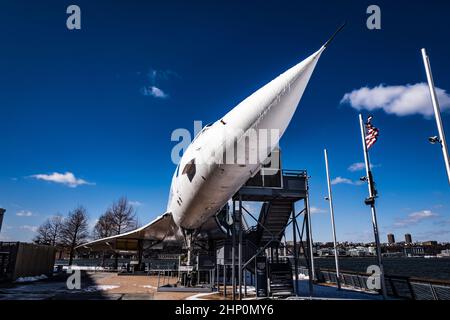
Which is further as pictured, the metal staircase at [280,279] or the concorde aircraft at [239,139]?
the metal staircase at [280,279]

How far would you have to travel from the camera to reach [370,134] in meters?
15.6

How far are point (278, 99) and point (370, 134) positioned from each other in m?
10.9

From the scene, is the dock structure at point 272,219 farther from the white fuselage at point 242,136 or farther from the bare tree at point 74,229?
the bare tree at point 74,229

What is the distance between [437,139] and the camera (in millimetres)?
9789

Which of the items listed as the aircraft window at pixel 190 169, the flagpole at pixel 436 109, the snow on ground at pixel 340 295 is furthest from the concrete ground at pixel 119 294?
the flagpole at pixel 436 109

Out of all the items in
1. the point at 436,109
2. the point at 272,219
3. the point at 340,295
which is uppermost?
the point at 436,109

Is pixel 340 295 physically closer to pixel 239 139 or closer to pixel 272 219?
pixel 272 219

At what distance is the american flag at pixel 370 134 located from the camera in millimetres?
15367

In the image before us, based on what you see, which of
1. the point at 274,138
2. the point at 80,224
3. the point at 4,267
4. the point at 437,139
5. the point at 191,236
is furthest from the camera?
the point at 80,224

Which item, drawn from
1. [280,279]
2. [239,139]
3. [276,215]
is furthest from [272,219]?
[239,139]
